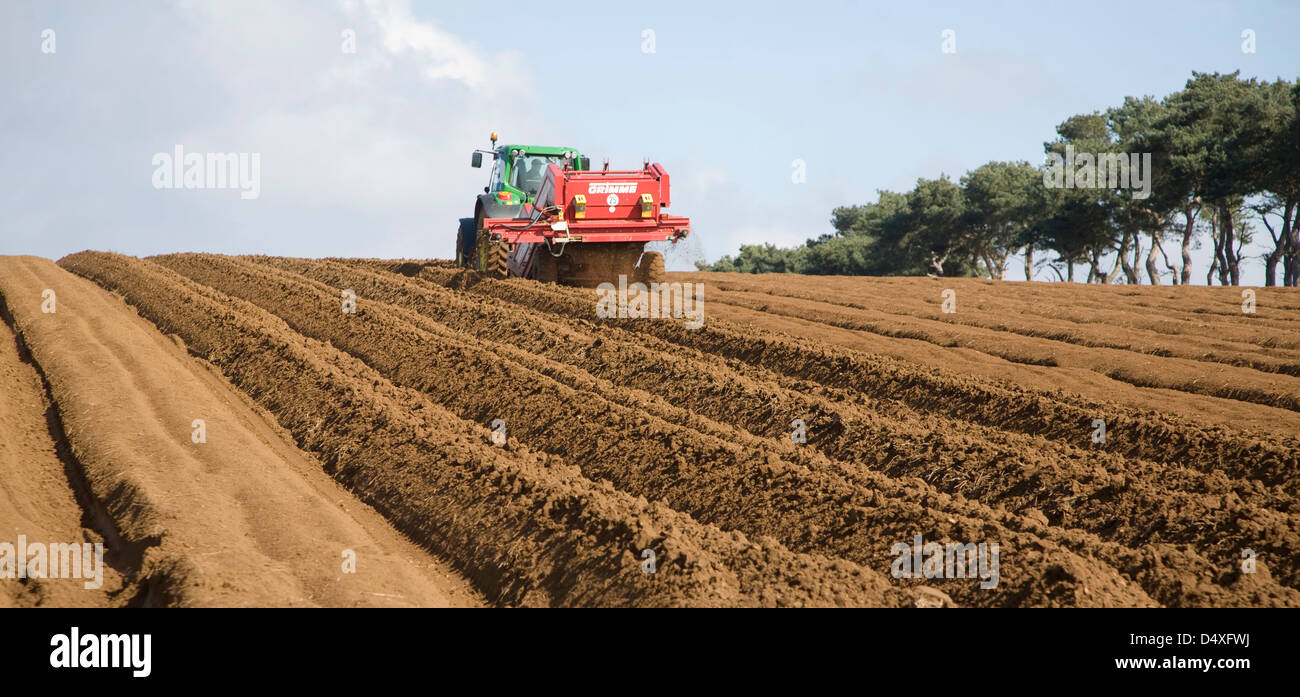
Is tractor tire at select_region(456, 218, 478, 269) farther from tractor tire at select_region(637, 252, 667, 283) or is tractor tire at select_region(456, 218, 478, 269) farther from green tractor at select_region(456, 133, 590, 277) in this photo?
tractor tire at select_region(637, 252, 667, 283)

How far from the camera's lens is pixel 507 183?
57.2 ft

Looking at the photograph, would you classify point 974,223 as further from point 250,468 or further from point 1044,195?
point 250,468

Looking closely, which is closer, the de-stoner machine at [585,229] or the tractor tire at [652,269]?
the de-stoner machine at [585,229]

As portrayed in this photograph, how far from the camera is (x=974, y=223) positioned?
37.6 metres

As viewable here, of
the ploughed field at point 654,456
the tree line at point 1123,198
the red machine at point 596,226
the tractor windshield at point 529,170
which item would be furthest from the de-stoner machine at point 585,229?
the tree line at point 1123,198

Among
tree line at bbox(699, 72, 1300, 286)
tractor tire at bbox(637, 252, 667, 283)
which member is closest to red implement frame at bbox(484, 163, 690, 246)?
tractor tire at bbox(637, 252, 667, 283)

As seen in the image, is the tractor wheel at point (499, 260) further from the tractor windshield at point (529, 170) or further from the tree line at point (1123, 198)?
the tree line at point (1123, 198)

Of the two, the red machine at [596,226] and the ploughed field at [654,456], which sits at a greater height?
the red machine at [596,226]

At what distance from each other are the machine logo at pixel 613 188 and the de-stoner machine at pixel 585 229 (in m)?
0.01

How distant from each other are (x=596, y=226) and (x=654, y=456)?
7566 mm

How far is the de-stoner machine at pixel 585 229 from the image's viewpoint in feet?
48.4

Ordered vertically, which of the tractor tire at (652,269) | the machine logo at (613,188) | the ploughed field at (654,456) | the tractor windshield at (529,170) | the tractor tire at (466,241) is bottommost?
the ploughed field at (654,456)
